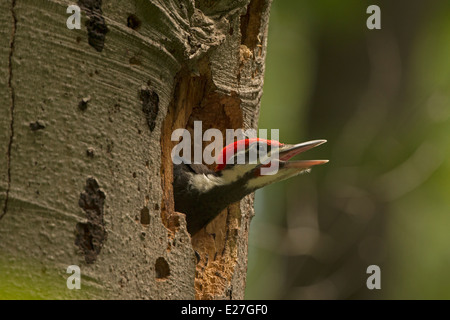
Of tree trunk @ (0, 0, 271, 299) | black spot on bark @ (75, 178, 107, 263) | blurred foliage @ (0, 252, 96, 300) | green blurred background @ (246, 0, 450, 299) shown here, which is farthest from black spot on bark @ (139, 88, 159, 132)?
green blurred background @ (246, 0, 450, 299)

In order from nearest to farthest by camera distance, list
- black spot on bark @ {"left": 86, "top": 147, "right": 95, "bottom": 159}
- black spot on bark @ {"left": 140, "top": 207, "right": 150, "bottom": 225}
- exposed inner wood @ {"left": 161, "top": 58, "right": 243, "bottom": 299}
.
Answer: black spot on bark @ {"left": 86, "top": 147, "right": 95, "bottom": 159} → black spot on bark @ {"left": 140, "top": 207, "right": 150, "bottom": 225} → exposed inner wood @ {"left": 161, "top": 58, "right": 243, "bottom": 299}

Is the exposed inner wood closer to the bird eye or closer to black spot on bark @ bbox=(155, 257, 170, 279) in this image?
the bird eye

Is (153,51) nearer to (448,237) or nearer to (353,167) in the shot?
(353,167)

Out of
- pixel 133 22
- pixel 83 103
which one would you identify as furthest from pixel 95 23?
pixel 83 103

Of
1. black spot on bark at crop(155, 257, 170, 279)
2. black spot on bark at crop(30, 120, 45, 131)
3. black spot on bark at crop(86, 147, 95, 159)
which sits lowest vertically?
black spot on bark at crop(155, 257, 170, 279)

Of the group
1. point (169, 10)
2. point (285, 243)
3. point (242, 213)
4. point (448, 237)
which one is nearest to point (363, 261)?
point (285, 243)

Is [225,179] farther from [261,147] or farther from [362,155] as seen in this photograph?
[362,155]
